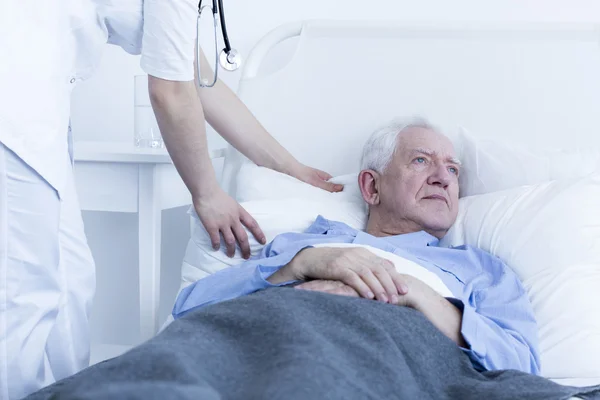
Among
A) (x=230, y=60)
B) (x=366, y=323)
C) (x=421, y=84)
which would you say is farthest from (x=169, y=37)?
(x=421, y=84)

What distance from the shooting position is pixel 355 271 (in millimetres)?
1278

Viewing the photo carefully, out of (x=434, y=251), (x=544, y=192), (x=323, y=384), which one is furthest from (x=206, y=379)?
(x=544, y=192)

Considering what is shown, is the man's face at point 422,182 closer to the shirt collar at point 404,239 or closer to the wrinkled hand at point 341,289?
the shirt collar at point 404,239

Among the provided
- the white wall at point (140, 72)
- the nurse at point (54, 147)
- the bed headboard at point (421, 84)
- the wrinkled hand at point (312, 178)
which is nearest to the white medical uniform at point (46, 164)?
the nurse at point (54, 147)

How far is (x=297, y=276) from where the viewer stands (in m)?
1.36

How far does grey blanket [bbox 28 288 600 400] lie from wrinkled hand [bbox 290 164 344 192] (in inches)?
25.0

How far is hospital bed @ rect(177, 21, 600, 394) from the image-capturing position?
1819mm

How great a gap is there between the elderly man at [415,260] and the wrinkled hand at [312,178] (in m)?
0.09

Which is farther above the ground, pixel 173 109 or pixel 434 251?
pixel 173 109

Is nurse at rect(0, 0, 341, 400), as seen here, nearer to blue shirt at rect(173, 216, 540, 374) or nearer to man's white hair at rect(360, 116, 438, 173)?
blue shirt at rect(173, 216, 540, 374)

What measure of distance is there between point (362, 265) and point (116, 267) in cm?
135

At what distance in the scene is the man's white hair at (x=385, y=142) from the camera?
68.6 inches

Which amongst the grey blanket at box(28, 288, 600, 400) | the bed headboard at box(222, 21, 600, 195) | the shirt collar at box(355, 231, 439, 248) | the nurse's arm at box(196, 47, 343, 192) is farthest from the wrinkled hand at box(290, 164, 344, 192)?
the grey blanket at box(28, 288, 600, 400)

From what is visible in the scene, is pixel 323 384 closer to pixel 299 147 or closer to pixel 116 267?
pixel 299 147
